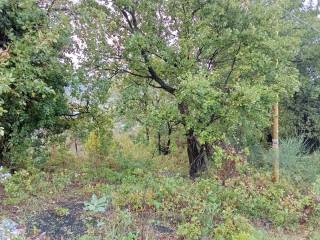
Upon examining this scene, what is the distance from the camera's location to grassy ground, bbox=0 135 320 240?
419 cm

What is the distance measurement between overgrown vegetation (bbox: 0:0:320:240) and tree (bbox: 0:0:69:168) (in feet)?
0.07

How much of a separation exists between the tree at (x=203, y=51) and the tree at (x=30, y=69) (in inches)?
28.2

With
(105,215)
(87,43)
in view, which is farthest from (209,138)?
(87,43)

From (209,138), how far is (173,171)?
2010 millimetres

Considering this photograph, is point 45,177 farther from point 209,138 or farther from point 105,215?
point 209,138

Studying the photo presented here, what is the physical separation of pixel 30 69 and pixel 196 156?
11.9 feet

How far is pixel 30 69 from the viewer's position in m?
4.97

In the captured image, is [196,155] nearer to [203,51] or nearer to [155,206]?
[203,51]

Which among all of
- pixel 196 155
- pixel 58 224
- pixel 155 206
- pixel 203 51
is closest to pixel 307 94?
pixel 196 155

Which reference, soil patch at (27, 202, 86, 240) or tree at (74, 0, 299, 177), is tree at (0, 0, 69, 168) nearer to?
A: tree at (74, 0, 299, 177)

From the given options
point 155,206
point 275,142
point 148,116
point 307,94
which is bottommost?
point 155,206

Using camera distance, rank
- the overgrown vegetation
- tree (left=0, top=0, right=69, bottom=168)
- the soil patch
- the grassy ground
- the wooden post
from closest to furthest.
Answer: the soil patch < the grassy ground < the overgrown vegetation < tree (left=0, top=0, right=69, bottom=168) < the wooden post

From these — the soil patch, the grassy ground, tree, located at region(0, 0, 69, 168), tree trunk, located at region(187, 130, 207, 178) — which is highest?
tree, located at region(0, 0, 69, 168)

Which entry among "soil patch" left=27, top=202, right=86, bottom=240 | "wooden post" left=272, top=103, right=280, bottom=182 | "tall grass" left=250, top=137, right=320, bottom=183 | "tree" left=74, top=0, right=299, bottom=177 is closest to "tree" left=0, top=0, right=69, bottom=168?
"tree" left=74, top=0, right=299, bottom=177
